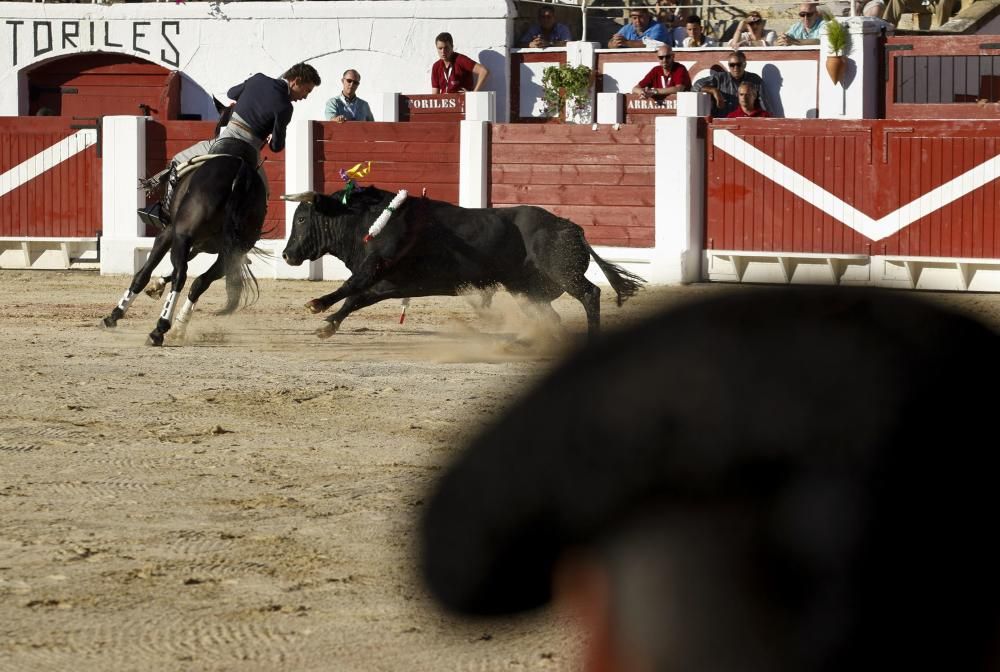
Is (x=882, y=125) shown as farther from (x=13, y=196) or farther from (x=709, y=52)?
(x=13, y=196)

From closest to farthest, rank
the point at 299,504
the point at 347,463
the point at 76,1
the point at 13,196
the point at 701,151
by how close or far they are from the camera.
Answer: the point at 299,504
the point at 347,463
the point at 701,151
the point at 13,196
the point at 76,1

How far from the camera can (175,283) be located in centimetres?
818

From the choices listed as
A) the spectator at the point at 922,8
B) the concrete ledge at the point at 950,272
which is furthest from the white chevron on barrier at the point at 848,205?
the spectator at the point at 922,8

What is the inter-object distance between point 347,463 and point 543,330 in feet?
9.80

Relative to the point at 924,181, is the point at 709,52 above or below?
above

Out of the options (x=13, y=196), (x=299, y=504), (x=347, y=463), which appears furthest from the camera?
(x=13, y=196)

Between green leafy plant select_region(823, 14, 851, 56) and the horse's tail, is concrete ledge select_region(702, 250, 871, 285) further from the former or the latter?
the horse's tail

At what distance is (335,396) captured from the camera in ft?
21.8

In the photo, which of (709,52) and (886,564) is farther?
(709,52)

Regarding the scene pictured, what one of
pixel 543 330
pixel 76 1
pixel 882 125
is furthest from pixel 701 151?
pixel 76 1

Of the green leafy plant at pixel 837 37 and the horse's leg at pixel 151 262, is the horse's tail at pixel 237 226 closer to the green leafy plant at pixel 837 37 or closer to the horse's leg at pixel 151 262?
the horse's leg at pixel 151 262

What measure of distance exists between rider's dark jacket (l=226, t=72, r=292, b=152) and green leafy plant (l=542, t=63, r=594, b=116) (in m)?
6.97

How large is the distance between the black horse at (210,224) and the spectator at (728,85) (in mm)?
5445

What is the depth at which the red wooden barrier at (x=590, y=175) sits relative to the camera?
39.6 ft
